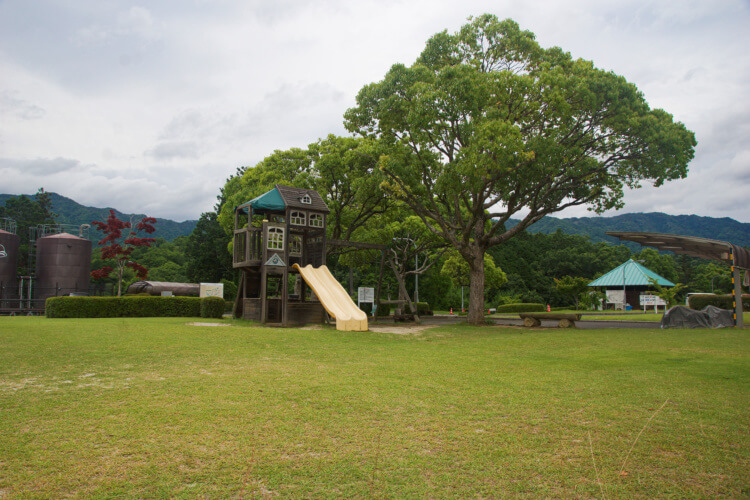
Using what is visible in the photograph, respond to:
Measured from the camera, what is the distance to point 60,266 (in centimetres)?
3478

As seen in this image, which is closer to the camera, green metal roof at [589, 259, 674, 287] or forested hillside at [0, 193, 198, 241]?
green metal roof at [589, 259, 674, 287]

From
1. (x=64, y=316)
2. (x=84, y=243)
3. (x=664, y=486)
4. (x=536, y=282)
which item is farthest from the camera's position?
(x=536, y=282)

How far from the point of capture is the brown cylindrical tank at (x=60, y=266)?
3456 centimetres

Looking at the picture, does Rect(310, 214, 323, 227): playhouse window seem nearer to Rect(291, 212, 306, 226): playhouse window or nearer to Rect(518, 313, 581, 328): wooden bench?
Rect(291, 212, 306, 226): playhouse window

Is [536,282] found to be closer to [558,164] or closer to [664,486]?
[558,164]

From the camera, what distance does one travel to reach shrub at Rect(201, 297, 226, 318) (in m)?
23.7

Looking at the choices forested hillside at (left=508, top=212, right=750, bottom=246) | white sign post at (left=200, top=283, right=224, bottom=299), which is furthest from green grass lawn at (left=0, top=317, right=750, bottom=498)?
forested hillside at (left=508, top=212, right=750, bottom=246)

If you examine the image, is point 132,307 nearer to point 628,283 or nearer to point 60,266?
point 60,266

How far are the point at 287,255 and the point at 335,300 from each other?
2.67 metres

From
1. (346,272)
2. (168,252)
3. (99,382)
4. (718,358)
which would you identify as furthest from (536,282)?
(99,382)

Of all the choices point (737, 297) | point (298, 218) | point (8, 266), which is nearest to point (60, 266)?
point (8, 266)

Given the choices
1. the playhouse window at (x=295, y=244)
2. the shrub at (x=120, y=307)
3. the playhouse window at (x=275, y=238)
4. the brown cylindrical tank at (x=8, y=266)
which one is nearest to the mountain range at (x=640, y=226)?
the brown cylindrical tank at (x=8, y=266)

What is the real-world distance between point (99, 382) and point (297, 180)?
19945 millimetres

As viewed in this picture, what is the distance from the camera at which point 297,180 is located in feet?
83.4
